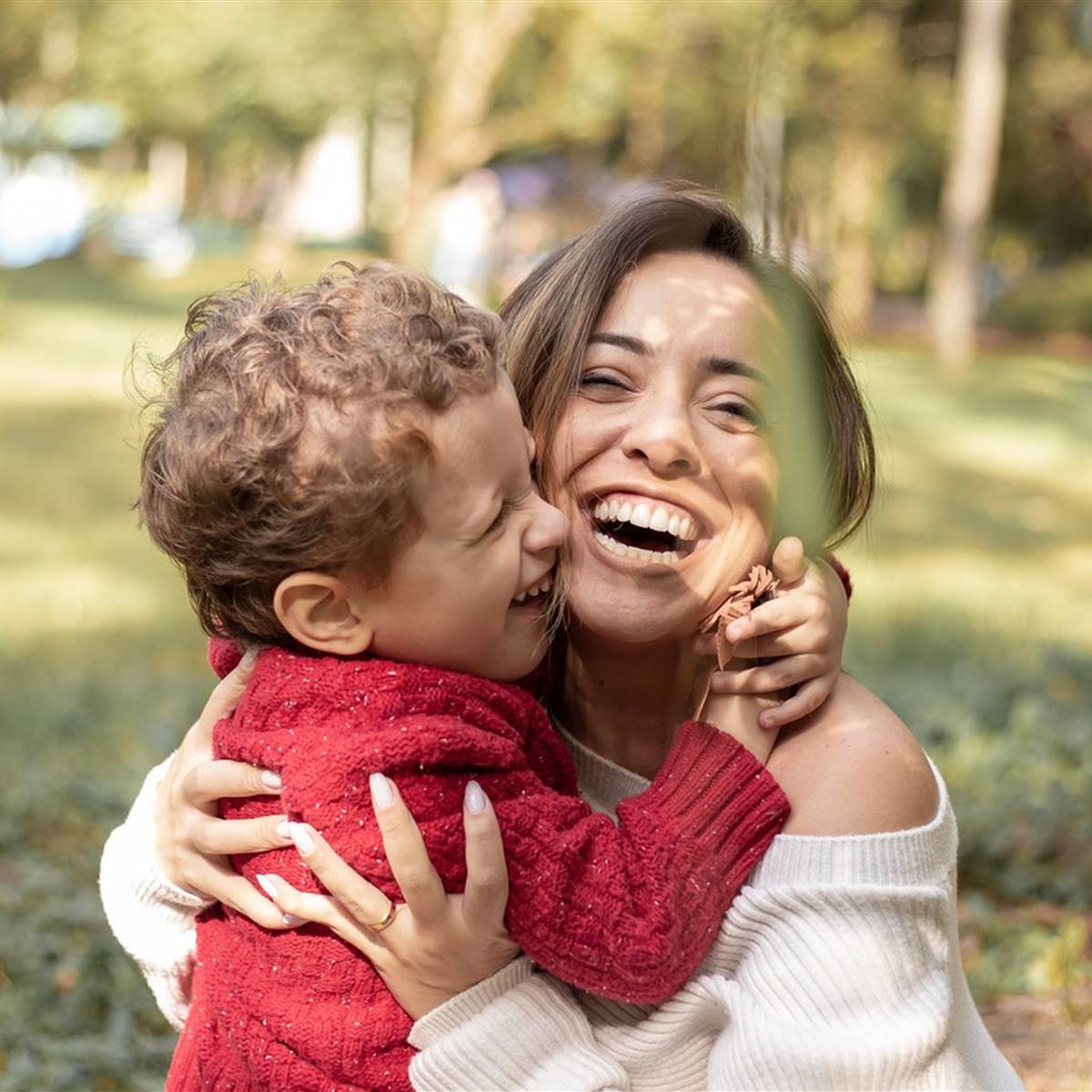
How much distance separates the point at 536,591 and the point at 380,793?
16.0 inches

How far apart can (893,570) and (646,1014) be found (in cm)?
744

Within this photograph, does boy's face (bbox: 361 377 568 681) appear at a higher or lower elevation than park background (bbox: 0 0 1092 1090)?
higher

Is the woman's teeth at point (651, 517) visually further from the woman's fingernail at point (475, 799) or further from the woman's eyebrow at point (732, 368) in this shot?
the woman's fingernail at point (475, 799)

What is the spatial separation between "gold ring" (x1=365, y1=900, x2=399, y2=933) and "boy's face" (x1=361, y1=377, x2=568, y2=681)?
Result: 0.32 m

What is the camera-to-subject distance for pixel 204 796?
89.1 inches

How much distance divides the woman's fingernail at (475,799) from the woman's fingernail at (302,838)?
21cm

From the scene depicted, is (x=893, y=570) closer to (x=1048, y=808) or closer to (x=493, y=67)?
(x=1048, y=808)

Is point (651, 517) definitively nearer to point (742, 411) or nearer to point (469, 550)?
point (742, 411)

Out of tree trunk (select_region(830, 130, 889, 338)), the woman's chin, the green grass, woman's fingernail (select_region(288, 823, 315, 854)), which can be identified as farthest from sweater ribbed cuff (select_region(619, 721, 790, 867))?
tree trunk (select_region(830, 130, 889, 338))

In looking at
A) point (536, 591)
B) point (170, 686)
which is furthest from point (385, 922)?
point (170, 686)

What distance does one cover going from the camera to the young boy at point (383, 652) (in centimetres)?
201

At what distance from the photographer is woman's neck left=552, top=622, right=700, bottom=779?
102 inches

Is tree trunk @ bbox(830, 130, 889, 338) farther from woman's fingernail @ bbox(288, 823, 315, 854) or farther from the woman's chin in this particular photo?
woman's fingernail @ bbox(288, 823, 315, 854)

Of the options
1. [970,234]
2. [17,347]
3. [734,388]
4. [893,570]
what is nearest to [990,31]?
[970,234]
